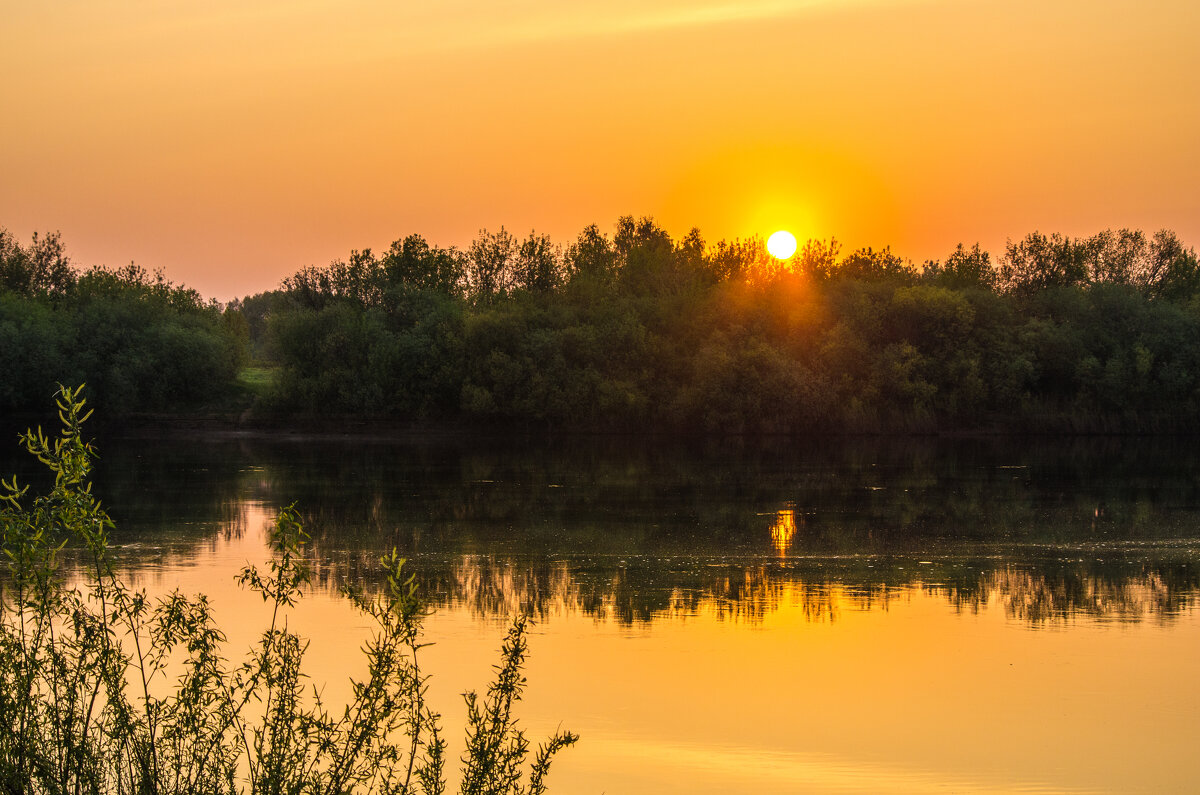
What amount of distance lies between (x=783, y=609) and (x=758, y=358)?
1605 inches

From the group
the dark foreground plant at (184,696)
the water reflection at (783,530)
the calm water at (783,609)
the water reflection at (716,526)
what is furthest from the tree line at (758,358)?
the dark foreground plant at (184,696)

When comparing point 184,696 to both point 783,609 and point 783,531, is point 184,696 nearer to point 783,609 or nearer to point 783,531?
point 783,609

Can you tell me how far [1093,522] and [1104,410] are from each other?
115 feet

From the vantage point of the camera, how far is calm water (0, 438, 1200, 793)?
35.3 feet

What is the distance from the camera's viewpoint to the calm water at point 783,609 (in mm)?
10758

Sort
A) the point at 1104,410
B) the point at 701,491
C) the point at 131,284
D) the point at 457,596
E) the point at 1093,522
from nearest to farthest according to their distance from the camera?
the point at 457,596 < the point at 1093,522 < the point at 701,491 < the point at 1104,410 < the point at 131,284

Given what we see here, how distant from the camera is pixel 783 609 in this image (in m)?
16.5

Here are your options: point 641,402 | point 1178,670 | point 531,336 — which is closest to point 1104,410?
point 641,402

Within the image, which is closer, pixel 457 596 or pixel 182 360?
pixel 457 596

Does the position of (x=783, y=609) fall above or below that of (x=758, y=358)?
below

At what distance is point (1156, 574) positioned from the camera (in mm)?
18984

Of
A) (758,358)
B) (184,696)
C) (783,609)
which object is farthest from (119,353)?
(184,696)

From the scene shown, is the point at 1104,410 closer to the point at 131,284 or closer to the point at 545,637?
the point at 545,637

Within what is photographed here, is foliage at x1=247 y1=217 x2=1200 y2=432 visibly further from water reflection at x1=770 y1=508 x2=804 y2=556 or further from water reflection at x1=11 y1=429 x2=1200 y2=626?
water reflection at x1=770 y1=508 x2=804 y2=556
